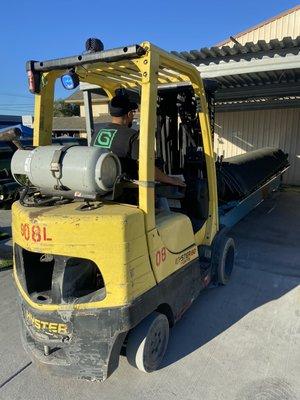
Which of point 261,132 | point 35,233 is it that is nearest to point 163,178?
point 35,233

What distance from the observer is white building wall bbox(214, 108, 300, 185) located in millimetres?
11805

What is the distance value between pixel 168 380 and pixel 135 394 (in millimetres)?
297

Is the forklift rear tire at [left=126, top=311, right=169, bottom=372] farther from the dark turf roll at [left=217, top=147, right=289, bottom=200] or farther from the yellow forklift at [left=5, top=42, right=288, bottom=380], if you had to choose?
the dark turf roll at [left=217, top=147, right=289, bottom=200]

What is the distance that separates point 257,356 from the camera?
3191mm

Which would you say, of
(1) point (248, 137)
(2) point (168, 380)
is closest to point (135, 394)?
(2) point (168, 380)

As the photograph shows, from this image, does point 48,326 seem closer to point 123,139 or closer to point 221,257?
point 123,139

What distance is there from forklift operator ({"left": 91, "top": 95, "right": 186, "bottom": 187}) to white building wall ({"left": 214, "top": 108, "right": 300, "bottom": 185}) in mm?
9066

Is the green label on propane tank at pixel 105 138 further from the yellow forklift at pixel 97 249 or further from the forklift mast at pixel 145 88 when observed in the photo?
the forklift mast at pixel 145 88

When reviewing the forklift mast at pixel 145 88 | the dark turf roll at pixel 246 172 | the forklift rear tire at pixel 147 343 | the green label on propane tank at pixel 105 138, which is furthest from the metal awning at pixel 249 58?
the forklift rear tire at pixel 147 343

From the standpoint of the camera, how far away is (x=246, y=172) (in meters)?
6.89

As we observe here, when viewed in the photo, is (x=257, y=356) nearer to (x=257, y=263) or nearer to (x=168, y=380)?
(x=168, y=380)

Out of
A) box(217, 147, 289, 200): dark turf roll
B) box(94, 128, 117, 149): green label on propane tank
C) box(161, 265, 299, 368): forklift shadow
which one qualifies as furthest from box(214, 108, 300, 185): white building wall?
box(94, 128, 117, 149): green label on propane tank

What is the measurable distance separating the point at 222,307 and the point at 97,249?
2.12 meters

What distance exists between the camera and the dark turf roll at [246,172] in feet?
19.3
